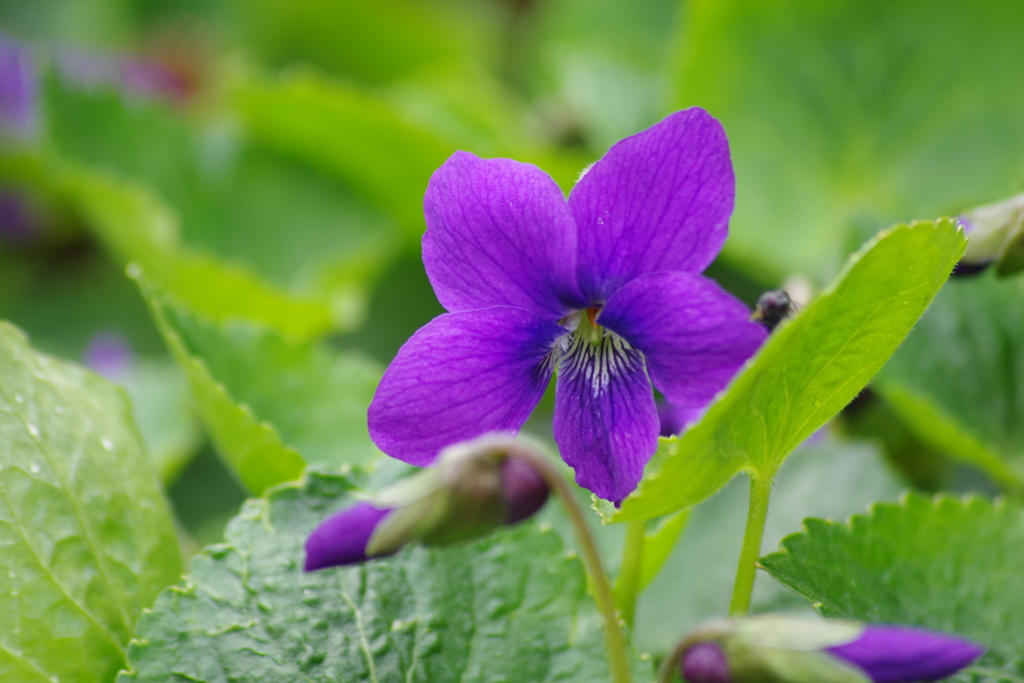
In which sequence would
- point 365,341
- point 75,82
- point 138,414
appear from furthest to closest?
point 365,341, point 75,82, point 138,414

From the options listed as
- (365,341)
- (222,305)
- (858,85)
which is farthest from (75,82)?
(858,85)

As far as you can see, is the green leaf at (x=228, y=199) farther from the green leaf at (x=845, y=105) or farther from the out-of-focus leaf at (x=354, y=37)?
the out-of-focus leaf at (x=354, y=37)

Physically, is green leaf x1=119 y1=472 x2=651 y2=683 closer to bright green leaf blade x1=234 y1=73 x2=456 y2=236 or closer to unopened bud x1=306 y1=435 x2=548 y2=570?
unopened bud x1=306 y1=435 x2=548 y2=570

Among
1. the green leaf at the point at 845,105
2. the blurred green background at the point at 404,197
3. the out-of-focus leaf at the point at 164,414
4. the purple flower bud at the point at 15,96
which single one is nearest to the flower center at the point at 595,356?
the blurred green background at the point at 404,197

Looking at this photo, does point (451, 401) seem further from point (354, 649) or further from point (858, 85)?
point (858, 85)

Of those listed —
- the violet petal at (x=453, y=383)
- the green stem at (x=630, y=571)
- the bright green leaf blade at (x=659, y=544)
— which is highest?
the violet petal at (x=453, y=383)

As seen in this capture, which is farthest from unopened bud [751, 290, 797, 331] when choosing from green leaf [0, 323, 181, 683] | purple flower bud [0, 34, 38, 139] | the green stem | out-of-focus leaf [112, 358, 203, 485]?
purple flower bud [0, 34, 38, 139]
